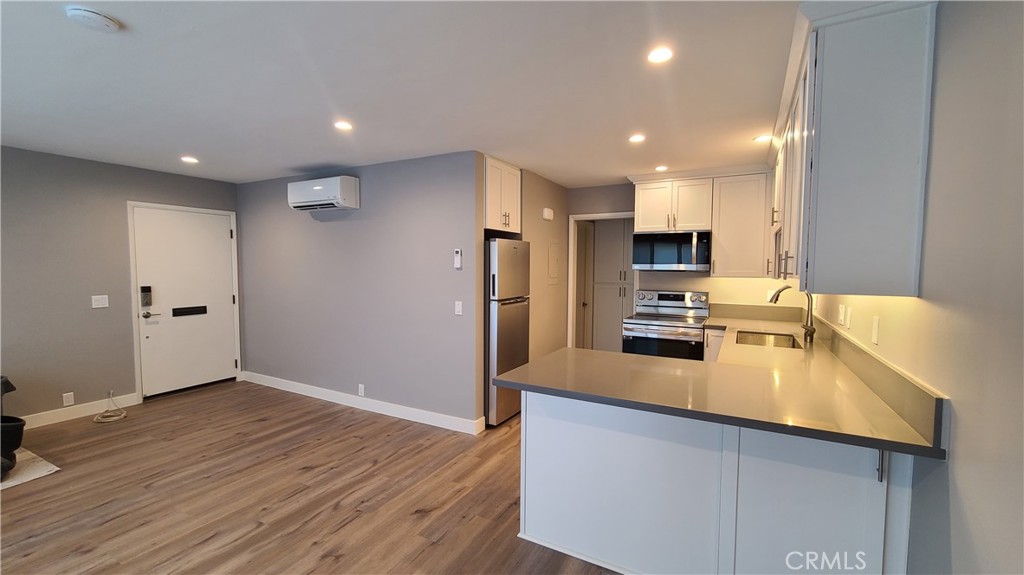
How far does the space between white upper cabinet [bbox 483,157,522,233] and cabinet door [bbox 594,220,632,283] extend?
2.05 meters

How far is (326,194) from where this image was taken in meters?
3.99

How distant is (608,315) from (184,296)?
529 centimetres

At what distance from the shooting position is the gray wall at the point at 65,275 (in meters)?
3.56

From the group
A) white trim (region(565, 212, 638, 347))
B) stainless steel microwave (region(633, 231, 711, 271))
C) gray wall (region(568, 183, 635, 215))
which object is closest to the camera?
stainless steel microwave (region(633, 231, 711, 271))

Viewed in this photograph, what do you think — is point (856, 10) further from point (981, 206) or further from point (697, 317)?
point (697, 317)

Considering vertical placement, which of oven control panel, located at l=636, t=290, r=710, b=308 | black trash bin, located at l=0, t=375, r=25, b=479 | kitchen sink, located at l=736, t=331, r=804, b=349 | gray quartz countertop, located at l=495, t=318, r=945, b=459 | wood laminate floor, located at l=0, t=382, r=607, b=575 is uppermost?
oven control panel, located at l=636, t=290, r=710, b=308

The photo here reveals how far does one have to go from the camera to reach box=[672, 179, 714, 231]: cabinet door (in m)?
4.12

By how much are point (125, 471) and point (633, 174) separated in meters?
5.00

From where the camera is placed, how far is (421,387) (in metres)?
3.86

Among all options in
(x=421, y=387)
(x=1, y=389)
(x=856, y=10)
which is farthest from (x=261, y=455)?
(x=856, y=10)

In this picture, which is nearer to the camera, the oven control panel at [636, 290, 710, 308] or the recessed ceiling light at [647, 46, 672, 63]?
the recessed ceiling light at [647, 46, 672, 63]

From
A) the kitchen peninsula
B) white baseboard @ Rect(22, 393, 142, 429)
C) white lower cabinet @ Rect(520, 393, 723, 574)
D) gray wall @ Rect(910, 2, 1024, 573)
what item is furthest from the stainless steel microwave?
white baseboard @ Rect(22, 393, 142, 429)

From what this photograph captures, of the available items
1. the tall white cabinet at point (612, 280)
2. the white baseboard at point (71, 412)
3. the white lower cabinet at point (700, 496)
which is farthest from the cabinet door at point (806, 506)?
the white baseboard at point (71, 412)

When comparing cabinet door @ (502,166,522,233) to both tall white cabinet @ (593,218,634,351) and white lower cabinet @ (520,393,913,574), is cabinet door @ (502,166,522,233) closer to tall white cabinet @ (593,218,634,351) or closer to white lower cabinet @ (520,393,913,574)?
tall white cabinet @ (593,218,634,351)
